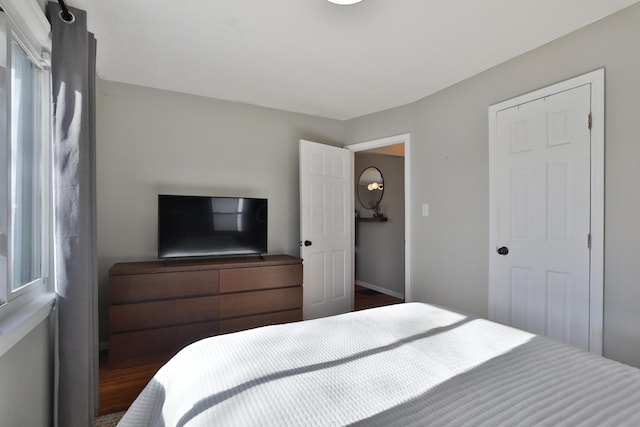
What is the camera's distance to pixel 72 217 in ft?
5.48

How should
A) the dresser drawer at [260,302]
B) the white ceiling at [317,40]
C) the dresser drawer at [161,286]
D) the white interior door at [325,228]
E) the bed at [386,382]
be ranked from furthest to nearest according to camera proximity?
the white interior door at [325,228] → the dresser drawer at [260,302] → the dresser drawer at [161,286] → the white ceiling at [317,40] → the bed at [386,382]

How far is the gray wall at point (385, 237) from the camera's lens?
4.66m

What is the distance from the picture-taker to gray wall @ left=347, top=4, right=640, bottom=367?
1846 millimetres

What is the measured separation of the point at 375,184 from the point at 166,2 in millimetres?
3768

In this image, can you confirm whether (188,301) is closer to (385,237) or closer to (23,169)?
(23,169)

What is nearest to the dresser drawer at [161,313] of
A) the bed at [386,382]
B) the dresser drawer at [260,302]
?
the dresser drawer at [260,302]

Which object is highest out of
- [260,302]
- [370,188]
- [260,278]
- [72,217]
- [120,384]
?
[370,188]

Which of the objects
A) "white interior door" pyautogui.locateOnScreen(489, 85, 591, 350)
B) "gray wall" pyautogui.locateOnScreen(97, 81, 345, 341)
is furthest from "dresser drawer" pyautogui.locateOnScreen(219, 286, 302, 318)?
"white interior door" pyautogui.locateOnScreen(489, 85, 591, 350)

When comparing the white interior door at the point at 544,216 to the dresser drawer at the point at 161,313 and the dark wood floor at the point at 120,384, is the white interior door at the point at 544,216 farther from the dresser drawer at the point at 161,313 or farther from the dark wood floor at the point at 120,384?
the dark wood floor at the point at 120,384

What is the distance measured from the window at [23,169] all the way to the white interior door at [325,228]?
7.07 feet

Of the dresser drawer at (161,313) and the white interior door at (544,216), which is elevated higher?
the white interior door at (544,216)

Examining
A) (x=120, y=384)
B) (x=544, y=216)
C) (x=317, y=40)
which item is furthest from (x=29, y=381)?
(x=544, y=216)

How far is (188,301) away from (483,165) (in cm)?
273

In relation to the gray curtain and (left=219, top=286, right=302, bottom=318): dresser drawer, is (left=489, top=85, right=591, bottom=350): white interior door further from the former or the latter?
the gray curtain
